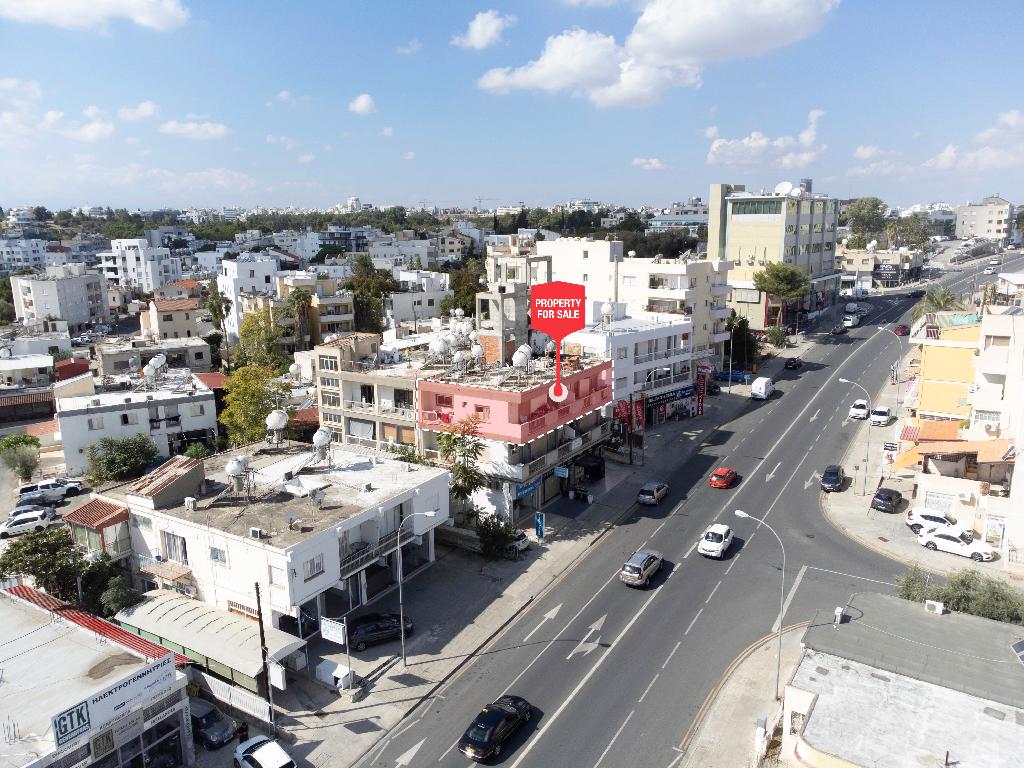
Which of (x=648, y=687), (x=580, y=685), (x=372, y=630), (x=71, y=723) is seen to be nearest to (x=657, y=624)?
(x=648, y=687)

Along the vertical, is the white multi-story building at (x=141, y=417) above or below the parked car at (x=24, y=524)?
above

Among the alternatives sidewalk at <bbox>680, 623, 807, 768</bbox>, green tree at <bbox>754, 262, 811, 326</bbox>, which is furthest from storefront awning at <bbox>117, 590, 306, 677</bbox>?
green tree at <bbox>754, 262, 811, 326</bbox>

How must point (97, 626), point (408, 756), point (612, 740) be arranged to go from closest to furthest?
point (408, 756)
point (612, 740)
point (97, 626)

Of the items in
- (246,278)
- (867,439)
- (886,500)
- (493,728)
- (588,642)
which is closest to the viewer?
(493,728)

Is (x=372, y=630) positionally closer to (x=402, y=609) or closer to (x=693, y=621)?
(x=402, y=609)

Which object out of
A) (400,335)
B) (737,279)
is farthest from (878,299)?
(400,335)

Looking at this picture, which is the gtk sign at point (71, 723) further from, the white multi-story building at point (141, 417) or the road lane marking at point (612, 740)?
the white multi-story building at point (141, 417)

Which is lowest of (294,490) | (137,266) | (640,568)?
(640,568)

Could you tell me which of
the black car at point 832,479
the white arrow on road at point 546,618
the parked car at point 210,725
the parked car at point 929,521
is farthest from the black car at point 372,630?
the black car at point 832,479
